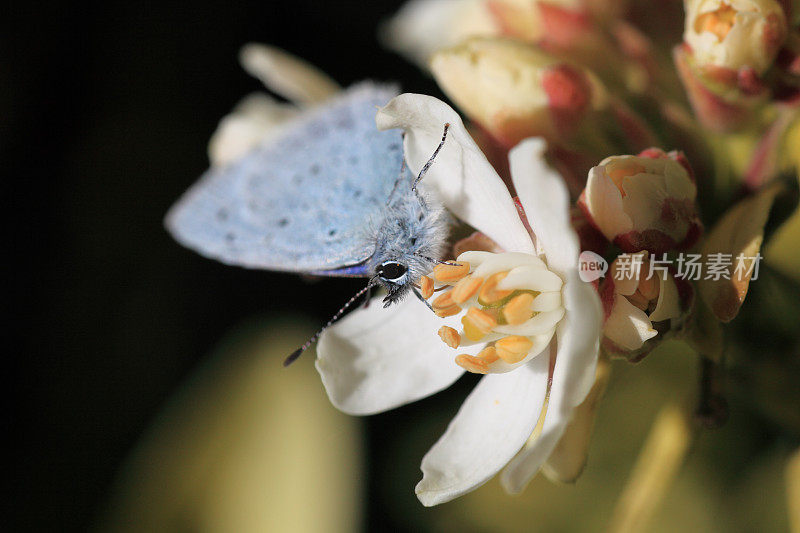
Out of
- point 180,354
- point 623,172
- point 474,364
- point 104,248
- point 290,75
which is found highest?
point 290,75

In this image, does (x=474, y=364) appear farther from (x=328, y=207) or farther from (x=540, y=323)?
(x=328, y=207)

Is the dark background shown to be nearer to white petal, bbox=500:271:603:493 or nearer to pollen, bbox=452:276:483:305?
pollen, bbox=452:276:483:305

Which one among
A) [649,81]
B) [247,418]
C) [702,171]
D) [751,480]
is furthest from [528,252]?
[247,418]

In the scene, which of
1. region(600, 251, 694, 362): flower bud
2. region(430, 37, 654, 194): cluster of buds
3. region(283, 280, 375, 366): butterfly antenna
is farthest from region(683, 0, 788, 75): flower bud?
region(283, 280, 375, 366): butterfly antenna

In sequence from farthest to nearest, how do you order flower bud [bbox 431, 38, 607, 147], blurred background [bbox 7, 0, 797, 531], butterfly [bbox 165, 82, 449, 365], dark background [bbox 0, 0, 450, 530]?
dark background [bbox 0, 0, 450, 530] → blurred background [bbox 7, 0, 797, 531] → flower bud [bbox 431, 38, 607, 147] → butterfly [bbox 165, 82, 449, 365]

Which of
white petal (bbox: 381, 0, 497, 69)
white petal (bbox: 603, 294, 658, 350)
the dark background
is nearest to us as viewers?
white petal (bbox: 603, 294, 658, 350)

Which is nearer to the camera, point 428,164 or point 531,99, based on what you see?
point 428,164

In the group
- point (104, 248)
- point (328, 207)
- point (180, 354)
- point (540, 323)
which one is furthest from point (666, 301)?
point (104, 248)
